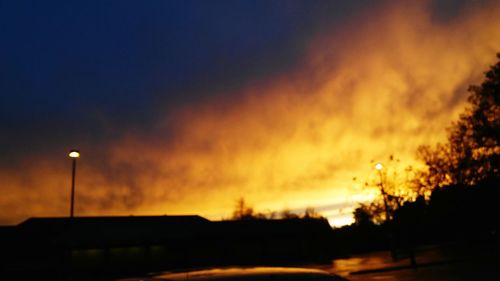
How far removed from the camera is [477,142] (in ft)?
124

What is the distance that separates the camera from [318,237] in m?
58.0

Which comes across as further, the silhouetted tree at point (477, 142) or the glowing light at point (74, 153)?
the silhouetted tree at point (477, 142)

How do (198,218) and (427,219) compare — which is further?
(198,218)

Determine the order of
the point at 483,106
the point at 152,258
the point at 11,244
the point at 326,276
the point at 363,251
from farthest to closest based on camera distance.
Result: the point at 363,251
the point at 152,258
the point at 11,244
the point at 483,106
the point at 326,276

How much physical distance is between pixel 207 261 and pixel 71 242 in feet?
46.3

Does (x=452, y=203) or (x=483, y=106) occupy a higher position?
(x=483, y=106)

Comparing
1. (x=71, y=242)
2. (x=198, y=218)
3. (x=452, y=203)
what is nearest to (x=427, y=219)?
(x=452, y=203)

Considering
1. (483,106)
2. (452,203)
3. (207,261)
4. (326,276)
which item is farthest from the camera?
(207,261)

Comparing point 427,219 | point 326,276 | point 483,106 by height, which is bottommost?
point 326,276

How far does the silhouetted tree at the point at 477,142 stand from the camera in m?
36.4

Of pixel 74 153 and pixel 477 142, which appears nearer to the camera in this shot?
pixel 74 153

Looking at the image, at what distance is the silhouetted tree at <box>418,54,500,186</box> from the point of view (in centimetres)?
3644

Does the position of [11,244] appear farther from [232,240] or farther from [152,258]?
[232,240]

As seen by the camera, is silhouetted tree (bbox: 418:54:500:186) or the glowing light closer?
the glowing light
